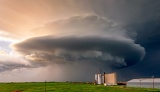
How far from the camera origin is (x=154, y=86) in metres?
178

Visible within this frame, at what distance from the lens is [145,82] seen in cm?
19612

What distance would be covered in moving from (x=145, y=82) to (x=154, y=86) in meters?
17.7

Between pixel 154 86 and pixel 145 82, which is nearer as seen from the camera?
pixel 154 86
